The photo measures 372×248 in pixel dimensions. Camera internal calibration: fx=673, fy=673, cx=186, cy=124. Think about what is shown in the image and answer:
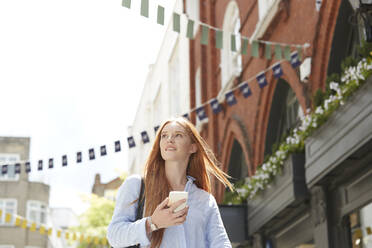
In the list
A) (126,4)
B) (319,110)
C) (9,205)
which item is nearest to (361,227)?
(319,110)

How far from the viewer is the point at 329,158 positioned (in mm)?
8492

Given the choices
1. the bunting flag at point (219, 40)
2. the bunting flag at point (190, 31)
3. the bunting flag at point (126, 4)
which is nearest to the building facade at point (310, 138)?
the bunting flag at point (219, 40)

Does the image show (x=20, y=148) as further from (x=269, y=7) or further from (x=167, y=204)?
(x=167, y=204)

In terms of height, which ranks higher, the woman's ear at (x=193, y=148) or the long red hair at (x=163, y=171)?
the woman's ear at (x=193, y=148)

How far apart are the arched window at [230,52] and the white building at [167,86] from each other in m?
2.79

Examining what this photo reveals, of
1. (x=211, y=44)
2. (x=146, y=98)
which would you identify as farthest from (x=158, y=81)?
(x=211, y=44)

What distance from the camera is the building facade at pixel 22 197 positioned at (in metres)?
38.2

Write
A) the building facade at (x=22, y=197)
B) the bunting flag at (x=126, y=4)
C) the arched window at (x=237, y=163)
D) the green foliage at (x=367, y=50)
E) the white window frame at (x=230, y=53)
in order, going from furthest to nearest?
the building facade at (x=22, y=197)
the arched window at (x=237, y=163)
the white window frame at (x=230, y=53)
the bunting flag at (x=126, y=4)
the green foliage at (x=367, y=50)

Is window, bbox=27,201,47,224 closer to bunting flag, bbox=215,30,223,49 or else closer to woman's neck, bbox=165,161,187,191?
bunting flag, bbox=215,30,223,49

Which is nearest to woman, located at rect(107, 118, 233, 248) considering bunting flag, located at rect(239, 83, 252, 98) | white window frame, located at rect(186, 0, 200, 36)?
bunting flag, located at rect(239, 83, 252, 98)

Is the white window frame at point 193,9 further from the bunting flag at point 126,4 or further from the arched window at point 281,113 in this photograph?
the bunting flag at point 126,4

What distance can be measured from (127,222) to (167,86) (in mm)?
23893

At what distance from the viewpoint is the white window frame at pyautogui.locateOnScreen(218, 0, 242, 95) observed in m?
16.1

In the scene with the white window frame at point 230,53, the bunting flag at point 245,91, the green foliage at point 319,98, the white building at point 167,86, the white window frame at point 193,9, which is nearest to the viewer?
the green foliage at point 319,98
